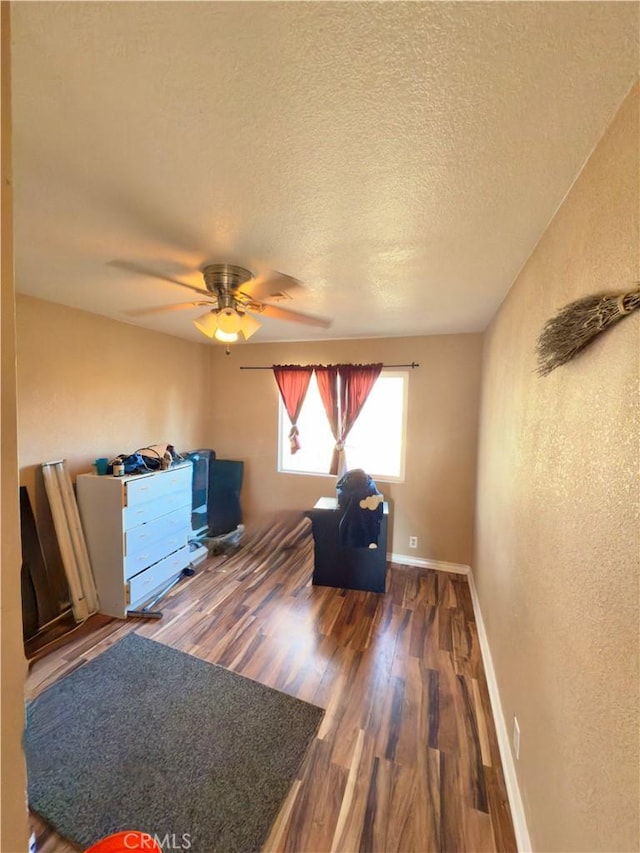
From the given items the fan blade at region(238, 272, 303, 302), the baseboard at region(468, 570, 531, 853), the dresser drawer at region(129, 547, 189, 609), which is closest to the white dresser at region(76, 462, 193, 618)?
the dresser drawer at region(129, 547, 189, 609)

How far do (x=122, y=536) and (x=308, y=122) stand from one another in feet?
9.34

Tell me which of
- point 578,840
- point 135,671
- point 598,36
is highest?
point 598,36

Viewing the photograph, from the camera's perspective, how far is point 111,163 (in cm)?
97

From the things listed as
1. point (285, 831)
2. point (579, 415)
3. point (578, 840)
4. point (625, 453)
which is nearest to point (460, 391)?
point (579, 415)

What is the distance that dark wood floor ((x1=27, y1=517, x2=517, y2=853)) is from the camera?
1280 millimetres

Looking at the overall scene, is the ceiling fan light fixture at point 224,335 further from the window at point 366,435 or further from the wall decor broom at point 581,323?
the window at point 366,435

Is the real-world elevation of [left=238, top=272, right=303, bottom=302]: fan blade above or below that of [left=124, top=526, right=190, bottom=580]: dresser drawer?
above

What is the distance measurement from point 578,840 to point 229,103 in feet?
6.67

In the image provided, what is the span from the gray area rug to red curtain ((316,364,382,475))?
2.28m

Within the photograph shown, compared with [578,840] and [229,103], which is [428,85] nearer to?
[229,103]

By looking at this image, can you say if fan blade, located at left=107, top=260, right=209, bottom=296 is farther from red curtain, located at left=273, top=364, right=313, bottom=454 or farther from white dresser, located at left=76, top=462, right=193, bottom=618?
red curtain, located at left=273, top=364, right=313, bottom=454

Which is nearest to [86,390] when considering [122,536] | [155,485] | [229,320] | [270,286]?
[155,485]

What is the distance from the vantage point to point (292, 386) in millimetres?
3799

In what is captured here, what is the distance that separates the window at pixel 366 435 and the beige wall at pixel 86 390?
1.37 metres
